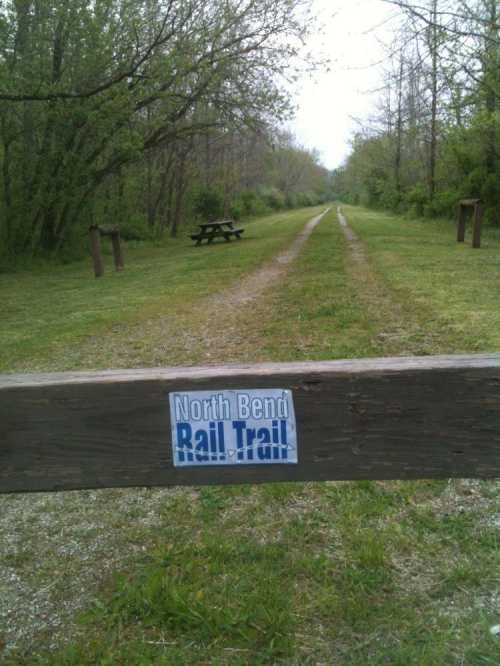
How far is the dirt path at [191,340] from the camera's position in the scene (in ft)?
18.0

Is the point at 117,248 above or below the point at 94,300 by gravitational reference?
above

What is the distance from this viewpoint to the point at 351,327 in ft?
20.3

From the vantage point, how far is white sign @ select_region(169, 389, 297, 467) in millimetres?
1704

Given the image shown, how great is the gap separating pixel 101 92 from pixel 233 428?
16.2 m

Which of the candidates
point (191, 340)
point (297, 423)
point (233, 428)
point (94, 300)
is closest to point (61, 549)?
point (233, 428)

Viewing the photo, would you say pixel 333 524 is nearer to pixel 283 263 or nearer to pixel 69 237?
pixel 283 263

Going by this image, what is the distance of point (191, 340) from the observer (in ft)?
20.7

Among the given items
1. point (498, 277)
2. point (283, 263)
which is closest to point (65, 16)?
point (283, 263)

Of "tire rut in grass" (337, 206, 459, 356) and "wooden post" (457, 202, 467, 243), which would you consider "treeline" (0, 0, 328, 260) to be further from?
"tire rut in grass" (337, 206, 459, 356)

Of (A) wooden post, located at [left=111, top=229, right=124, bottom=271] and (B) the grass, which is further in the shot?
(A) wooden post, located at [left=111, top=229, right=124, bottom=271]

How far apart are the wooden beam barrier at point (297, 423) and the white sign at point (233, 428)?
2 cm

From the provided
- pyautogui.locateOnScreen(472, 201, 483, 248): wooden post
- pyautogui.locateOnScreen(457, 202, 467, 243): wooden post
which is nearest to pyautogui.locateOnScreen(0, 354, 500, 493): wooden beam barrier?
pyautogui.locateOnScreen(472, 201, 483, 248): wooden post

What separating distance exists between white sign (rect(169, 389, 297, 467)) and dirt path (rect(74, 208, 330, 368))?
131 inches

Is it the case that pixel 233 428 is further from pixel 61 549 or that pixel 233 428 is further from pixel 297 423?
pixel 61 549
